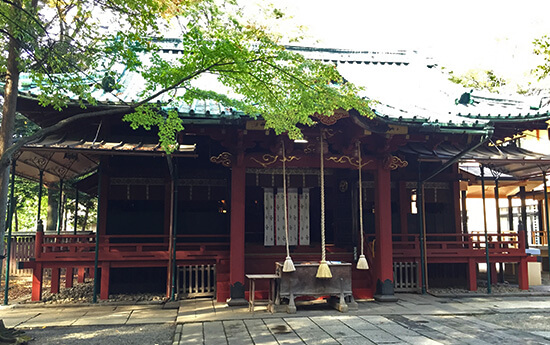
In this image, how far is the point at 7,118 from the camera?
6535mm

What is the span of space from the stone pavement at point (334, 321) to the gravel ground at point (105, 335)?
0.84 ft

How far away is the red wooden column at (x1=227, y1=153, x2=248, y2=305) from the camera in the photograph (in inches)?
379

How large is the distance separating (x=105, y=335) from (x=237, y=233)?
3629 mm

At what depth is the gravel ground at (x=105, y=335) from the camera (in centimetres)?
678

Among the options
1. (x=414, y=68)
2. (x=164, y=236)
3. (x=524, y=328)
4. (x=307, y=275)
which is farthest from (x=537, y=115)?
(x=164, y=236)

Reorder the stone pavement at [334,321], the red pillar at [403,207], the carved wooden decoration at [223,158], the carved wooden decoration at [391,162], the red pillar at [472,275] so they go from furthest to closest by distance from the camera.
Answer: the red pillar at [403,207], the red pillar at [472,275], the carved wooden decoration at [391,162], the carved wooden decoration at [223,158], the stone pavement at [334,321]

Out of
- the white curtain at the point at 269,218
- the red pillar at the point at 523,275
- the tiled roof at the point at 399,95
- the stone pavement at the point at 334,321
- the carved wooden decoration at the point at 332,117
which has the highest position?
the tiled roof at the point at 399,95

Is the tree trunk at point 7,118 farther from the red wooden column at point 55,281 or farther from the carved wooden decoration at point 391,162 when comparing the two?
the carved wooden decoration at point 391,162

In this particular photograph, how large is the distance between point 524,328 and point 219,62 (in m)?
7.10

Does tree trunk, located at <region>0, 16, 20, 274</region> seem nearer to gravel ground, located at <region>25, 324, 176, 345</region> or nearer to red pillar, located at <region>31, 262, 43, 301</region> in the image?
gravel ground, located at <region>25, 324, 176, 345</region>

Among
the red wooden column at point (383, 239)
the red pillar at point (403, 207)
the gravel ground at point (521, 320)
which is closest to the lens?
the gravel ground at point (521, 320)

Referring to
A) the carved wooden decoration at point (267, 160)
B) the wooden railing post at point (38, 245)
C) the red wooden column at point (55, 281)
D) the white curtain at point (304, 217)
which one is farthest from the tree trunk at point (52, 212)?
the carved wooden decoration at point (267, 160)

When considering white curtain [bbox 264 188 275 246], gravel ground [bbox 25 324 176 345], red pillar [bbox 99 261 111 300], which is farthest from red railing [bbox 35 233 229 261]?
gravel ground [bbox 25 324 176 345]

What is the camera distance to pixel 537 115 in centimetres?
1074
